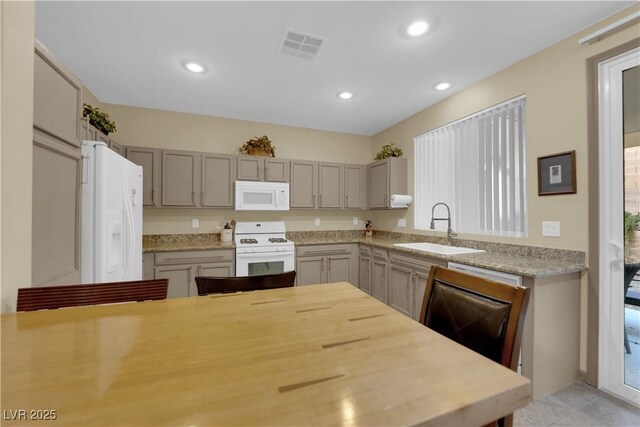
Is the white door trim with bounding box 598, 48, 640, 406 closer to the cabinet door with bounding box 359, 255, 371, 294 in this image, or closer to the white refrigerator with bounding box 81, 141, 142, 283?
the cabinet door with bounding box 359, 255, 371, 294

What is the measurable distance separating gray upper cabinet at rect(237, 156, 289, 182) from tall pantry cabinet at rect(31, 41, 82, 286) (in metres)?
2.00

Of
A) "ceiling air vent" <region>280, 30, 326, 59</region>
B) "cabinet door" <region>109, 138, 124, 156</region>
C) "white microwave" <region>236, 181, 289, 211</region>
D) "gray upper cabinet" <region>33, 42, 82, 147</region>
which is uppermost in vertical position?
"ceiling air vent" <region>280, 30, 326, 59</region>

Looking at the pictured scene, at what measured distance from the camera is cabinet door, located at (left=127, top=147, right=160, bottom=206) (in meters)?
3.01

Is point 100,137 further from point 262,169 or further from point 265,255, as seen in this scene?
point 265,255

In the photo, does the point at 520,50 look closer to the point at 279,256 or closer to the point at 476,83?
the point at 476,83

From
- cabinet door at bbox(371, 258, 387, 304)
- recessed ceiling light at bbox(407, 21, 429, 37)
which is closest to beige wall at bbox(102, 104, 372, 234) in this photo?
cabinet door at bbox(371, 258, 387, 304)

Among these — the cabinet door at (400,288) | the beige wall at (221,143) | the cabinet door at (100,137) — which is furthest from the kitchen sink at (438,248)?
the cabinet door at (100,137)

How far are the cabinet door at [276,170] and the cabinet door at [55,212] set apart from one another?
2.17 meters

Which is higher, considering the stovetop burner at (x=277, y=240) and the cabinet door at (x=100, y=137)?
the cabinet door at (x=100, y=137)

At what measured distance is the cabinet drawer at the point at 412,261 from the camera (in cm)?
239

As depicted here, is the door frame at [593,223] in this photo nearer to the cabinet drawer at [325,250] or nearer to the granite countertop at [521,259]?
the granite countertop at [521,259]

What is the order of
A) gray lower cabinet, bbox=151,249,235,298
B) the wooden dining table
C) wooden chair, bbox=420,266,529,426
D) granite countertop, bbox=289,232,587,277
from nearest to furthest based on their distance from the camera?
1. the wooden dining table
2. wooden chair, bbox=420,266,529,426
3. granite countertop, bbox=289,232,587,277
4. gray lower cabinet, bbox=151,249,235,298

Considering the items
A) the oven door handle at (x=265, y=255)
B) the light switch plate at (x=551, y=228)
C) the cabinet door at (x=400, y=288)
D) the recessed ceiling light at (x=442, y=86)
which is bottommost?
the cabinet door at (x=400, y=288)

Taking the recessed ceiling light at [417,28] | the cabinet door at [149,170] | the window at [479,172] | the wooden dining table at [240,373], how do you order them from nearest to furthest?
the wooden dining table at [240,373] → the recessed ceiling light at [417,28] → the window at [479,172] → the cabinet door at [149,170]
